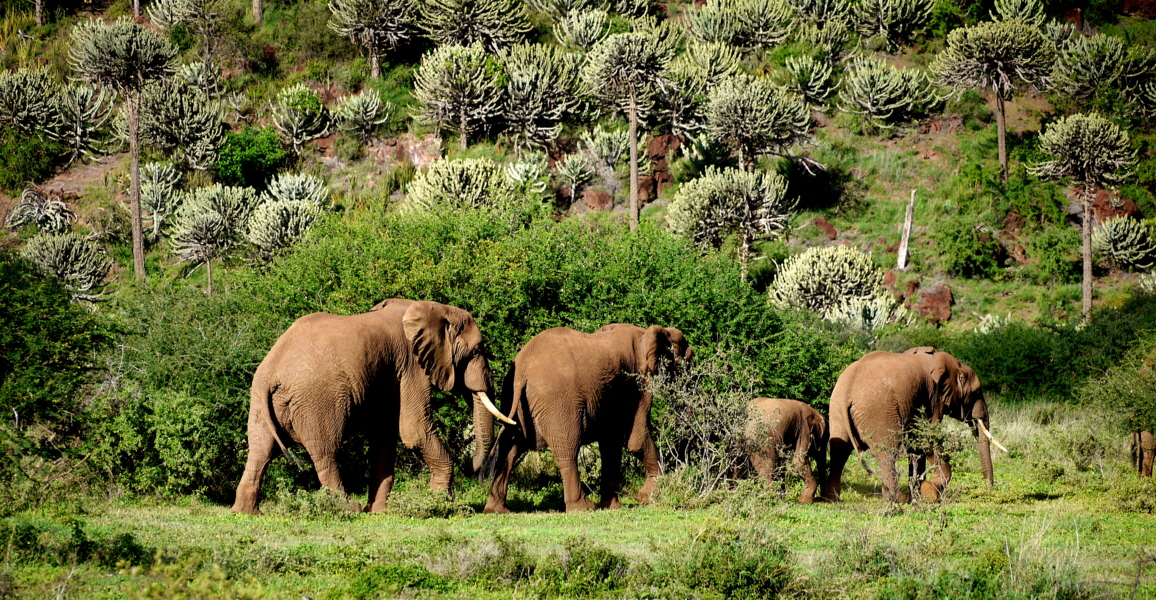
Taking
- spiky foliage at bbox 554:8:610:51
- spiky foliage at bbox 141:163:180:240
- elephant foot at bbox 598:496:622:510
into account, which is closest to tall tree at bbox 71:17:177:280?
spiky foliage at bbox 141:163:180:240

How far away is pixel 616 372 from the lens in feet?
48.1

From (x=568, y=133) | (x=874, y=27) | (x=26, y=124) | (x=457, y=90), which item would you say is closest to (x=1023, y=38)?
(x=874, y=27)

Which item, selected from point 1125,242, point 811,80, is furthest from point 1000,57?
point 1125,242

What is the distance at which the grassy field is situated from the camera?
338 inches

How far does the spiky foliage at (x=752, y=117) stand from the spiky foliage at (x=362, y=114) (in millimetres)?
18484

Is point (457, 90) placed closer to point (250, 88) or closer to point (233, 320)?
point (250, 88)

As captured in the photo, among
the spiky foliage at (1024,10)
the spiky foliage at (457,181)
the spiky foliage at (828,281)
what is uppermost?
the spiky foliage at (1024,10)

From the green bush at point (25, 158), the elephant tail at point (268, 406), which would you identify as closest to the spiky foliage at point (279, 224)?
the green bush at point (25, 158)

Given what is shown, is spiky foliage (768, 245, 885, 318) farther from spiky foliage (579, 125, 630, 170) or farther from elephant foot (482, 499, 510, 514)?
elephant foot (482, 499, 510, 514)

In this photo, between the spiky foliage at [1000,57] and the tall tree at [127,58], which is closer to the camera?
the tall tree at [127,58]

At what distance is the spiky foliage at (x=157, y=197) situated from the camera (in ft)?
166

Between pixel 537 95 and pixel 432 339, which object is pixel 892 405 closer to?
pixel 432 339

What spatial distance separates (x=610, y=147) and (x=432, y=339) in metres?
39.3

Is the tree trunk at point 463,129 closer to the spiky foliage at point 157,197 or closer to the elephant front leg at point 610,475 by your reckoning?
the spiky foliage at point 157,197
